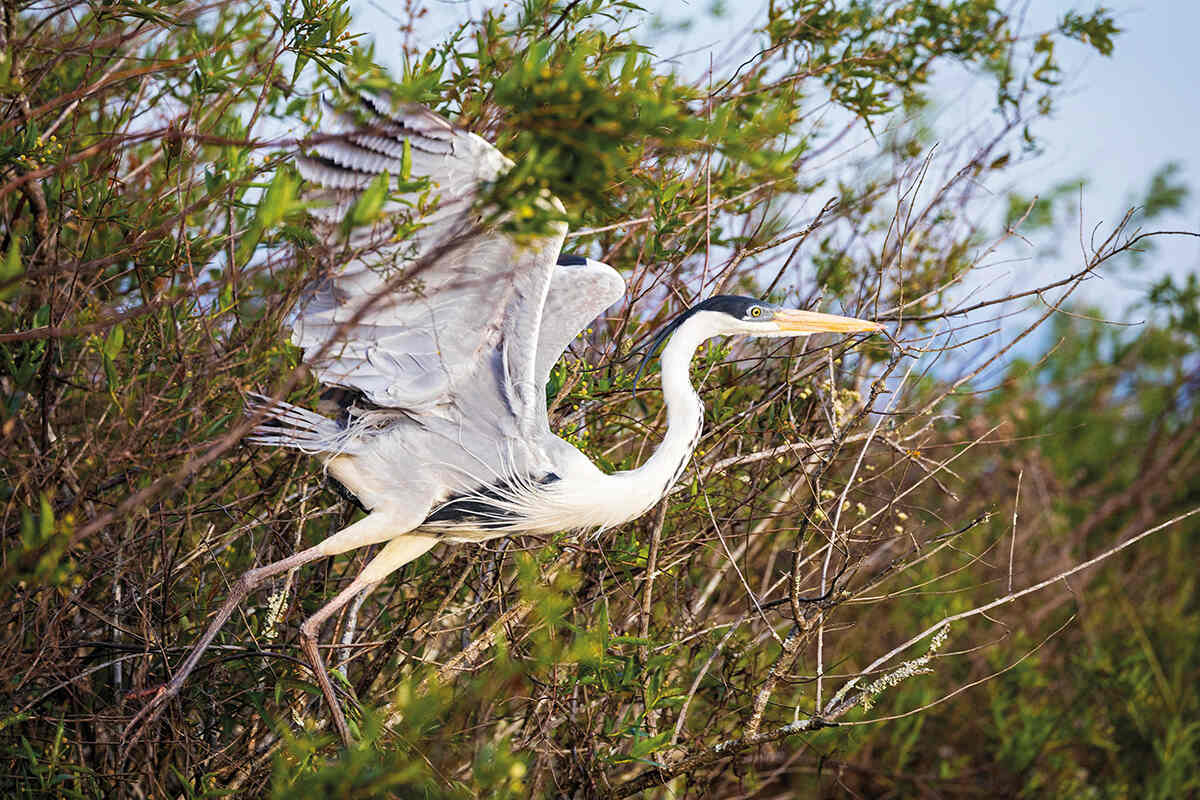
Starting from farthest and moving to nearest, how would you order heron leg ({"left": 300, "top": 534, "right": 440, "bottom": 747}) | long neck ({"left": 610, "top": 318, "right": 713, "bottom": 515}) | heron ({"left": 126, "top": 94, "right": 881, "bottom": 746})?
long neck ({"left": 610, "top": 318, "right": 713, "bottom": 515})
heron leg ({"left": 300, "top": 534, "right": 440, "bottom": 747})
heron ({"left": 126, "top": 94, "right": 881, "bottom": 746})

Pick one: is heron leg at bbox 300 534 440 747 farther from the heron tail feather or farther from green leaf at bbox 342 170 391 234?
green leaf at bbox 342 170 391 234

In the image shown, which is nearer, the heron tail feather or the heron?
the heron

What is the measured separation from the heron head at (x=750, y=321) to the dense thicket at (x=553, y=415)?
167 mm

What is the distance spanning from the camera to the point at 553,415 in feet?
10.1

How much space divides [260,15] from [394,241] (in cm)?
141

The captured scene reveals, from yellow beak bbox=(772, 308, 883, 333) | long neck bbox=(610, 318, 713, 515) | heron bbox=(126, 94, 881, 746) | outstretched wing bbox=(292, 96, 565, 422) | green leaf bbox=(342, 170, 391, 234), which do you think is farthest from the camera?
yellow beak bbox=(772, 308, 883, 333)

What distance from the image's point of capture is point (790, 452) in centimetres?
320

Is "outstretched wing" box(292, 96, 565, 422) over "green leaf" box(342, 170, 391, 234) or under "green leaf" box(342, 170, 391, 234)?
under

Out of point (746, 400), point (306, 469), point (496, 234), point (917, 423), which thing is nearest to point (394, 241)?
point (496, 234)

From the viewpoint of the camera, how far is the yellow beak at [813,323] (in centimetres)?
279

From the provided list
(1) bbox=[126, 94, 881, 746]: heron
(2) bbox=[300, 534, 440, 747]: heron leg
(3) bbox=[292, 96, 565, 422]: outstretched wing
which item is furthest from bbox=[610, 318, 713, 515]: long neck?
(2) bbox=[300, 534, 440, 747]: heron leg

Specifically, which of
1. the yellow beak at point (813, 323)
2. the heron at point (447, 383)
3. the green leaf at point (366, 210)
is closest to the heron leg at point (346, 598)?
the heron at point (447, 383)

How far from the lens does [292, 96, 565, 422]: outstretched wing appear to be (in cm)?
221

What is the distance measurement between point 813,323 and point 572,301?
66 cm
